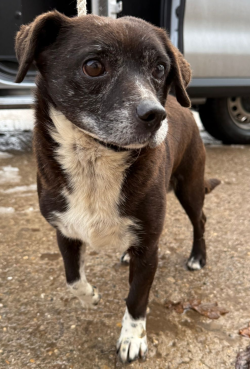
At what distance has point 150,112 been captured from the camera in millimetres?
1519

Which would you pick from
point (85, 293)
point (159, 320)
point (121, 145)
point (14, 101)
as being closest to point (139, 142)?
point (121, 145)

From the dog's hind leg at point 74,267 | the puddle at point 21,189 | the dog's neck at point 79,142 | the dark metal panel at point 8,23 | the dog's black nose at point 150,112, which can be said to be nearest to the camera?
the dog's black nose at point 150,112

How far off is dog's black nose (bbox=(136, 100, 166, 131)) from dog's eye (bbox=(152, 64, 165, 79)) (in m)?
0.35

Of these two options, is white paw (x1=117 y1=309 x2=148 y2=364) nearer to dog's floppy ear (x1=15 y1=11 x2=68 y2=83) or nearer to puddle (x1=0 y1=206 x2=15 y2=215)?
dog's floppy ear (x1=15 y1=11 x2=68 y2=83)

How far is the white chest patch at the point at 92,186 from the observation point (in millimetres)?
1854

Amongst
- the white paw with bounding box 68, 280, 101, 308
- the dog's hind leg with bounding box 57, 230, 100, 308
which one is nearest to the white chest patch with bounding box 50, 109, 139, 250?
the dog's hind leg with bounding box 57, 230, 100, 308

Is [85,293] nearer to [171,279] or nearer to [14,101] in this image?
[171,279]

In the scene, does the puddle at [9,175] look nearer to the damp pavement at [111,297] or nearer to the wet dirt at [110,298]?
the damp pavement at [111,297]

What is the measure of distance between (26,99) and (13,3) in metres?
1.27

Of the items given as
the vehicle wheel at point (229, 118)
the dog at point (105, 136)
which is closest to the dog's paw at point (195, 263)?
the dog at point (105, 136)

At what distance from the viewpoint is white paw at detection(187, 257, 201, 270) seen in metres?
2.69

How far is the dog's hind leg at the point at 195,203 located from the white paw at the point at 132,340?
818mm

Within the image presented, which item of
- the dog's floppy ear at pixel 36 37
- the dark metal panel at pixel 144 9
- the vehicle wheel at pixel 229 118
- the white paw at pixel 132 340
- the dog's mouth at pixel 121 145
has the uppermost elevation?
the dog's floppy ear at pixel 36 37

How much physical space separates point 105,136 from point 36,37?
0.56 m
